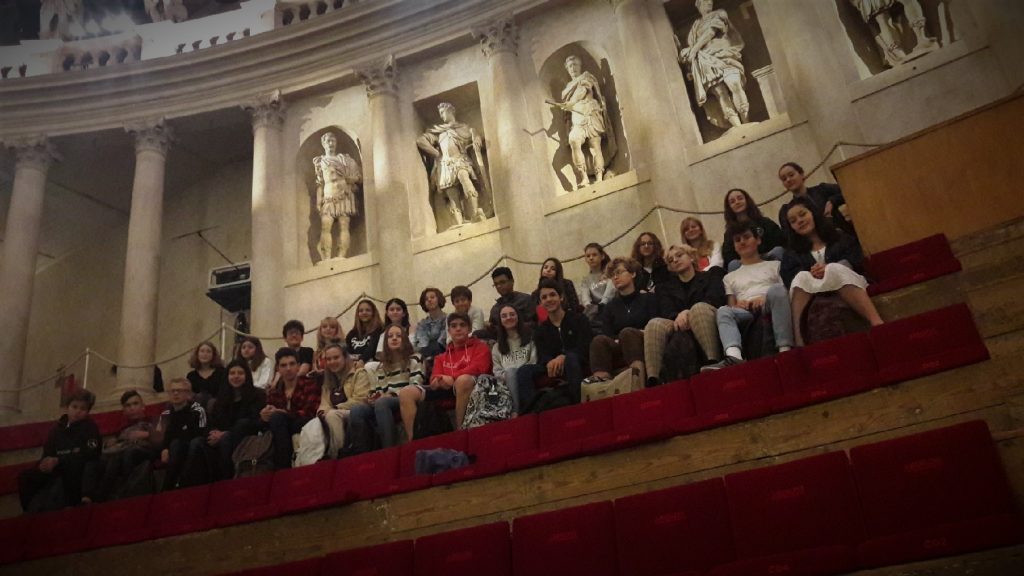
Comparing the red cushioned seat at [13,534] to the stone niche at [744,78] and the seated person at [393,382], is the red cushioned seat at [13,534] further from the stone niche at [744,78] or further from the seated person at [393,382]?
the stone niche at [744,78]

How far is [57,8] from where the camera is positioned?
1216cm

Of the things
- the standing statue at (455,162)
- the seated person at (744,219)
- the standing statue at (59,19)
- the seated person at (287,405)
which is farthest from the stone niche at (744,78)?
the standing statue at (59,19)

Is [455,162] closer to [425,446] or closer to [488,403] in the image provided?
[488,403]

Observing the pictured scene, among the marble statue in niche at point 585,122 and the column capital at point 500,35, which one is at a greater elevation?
the column capital at point 500,35

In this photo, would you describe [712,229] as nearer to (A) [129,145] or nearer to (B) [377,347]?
(B) [377,347]

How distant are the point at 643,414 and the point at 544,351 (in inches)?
45.9

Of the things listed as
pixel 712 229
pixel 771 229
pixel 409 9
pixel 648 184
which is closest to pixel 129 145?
pixel 409 9

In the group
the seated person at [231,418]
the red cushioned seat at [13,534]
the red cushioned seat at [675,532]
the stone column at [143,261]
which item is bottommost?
the red cushioned seat at [675,532]

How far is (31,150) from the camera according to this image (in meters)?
11.1

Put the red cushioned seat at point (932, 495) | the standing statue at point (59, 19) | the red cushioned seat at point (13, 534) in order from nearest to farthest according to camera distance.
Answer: the red cushioned seat at point (932, 495), the red cushioned seat at point (13, 534), the standing statue at point (59, 19)

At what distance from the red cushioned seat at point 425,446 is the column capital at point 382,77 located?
23.7 ft

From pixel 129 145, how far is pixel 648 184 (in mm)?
8264

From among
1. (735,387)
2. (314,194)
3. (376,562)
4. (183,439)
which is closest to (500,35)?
(314,194)

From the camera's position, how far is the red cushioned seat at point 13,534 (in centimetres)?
487
